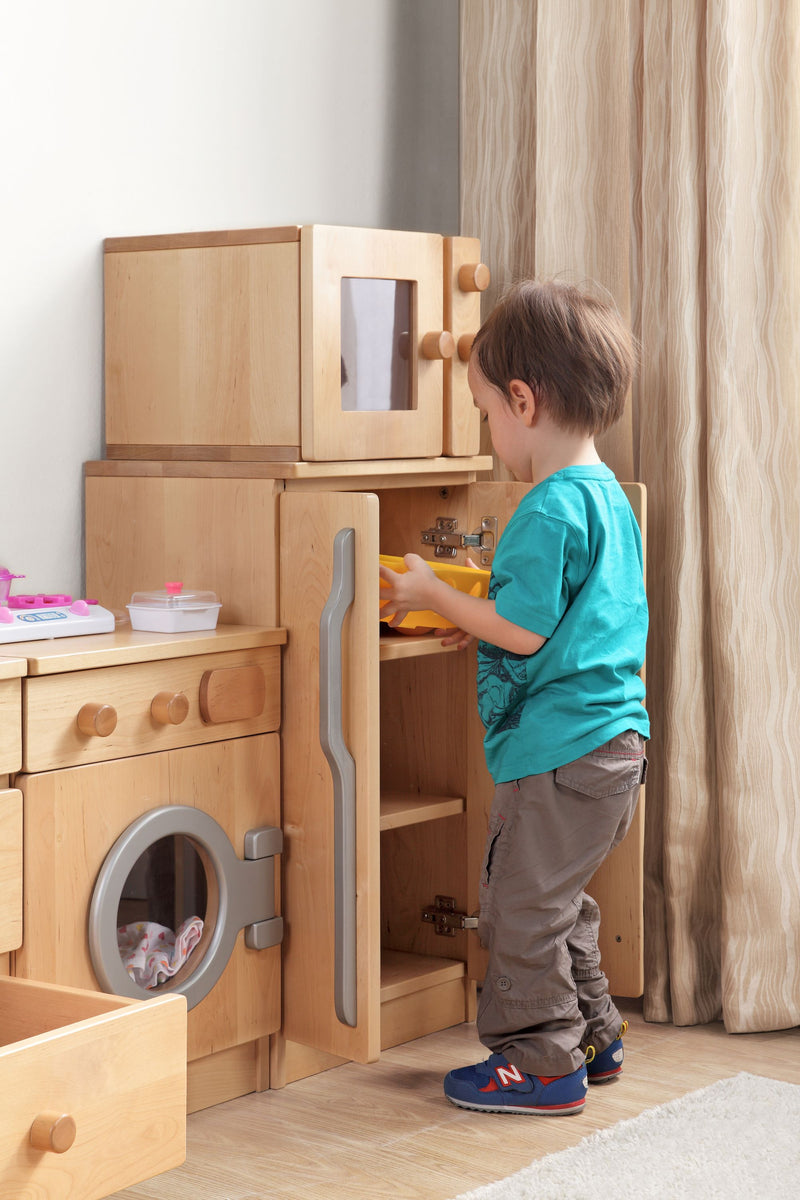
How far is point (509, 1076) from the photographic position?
5.79 feet

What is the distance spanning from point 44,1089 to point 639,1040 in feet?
3.53

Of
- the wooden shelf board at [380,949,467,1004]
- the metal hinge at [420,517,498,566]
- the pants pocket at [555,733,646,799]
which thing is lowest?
the wooden shelf board at [380,949,467,1004]

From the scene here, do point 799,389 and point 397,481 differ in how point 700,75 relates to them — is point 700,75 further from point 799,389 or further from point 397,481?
point 397,481

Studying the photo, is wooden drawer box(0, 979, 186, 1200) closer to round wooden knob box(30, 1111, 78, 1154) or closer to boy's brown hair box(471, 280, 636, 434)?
round wooden knob box(30, 1111, 78, 1154)

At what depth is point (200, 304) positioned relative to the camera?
73.4 inches

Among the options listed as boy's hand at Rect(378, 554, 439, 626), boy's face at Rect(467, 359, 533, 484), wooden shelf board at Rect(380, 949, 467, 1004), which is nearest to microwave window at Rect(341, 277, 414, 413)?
boy's face at Rect(467, 359, 533, 484)

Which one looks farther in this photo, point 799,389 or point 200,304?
point 799,389

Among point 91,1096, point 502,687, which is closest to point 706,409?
point 502,687

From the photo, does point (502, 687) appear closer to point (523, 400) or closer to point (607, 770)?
point (607, 770)

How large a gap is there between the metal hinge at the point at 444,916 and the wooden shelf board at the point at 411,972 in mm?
44

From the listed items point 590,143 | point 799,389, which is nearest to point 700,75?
point 590,143

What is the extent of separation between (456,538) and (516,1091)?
30.6 inches

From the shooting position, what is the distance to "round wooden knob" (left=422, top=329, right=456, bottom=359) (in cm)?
195

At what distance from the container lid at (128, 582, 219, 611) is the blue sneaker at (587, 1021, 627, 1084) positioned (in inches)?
30.0
